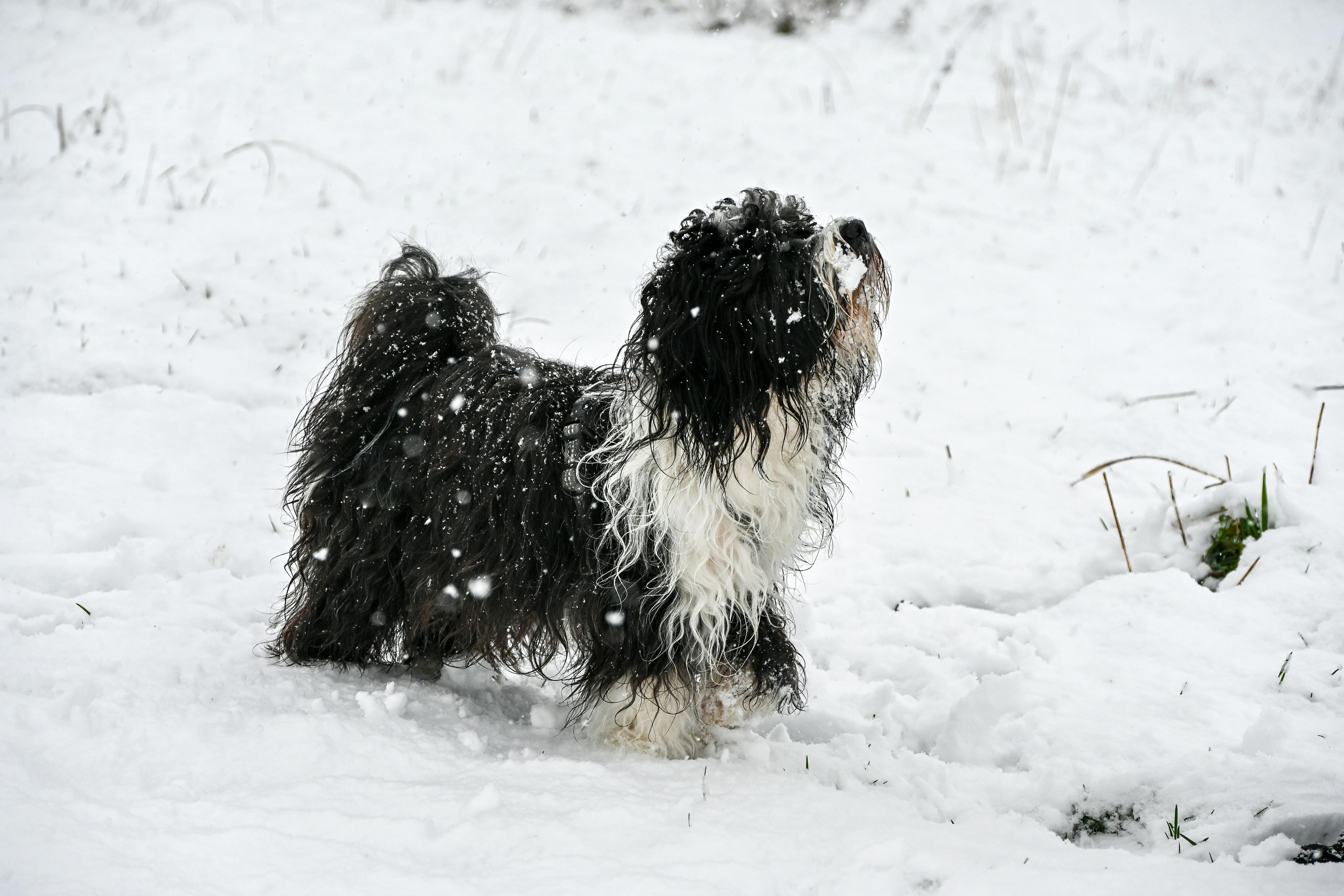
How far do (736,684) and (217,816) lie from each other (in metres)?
1.48

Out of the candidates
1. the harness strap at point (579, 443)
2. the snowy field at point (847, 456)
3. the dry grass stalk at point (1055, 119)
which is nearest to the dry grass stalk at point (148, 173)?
the snowy field at point (847, 456)

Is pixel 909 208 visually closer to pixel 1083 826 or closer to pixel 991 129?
pixel 991 129

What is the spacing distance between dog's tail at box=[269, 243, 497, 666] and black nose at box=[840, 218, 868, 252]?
1.34 meters

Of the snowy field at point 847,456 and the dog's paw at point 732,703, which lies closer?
the snowy field at point 847,456

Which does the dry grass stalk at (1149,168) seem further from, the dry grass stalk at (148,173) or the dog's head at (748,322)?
the dry grass stalk at (148,173)

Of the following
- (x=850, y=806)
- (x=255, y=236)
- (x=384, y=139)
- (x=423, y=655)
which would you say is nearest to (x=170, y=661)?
(x=423, y=655)

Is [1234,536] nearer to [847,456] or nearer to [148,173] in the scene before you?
[847,456]

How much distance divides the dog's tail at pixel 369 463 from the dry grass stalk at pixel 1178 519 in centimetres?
298

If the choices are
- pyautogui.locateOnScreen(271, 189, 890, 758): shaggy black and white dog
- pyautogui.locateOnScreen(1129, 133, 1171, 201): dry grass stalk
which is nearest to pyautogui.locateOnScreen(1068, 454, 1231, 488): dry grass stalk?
pyautogui.locateOnScreen(271, 189, 890, 758): shaggy black and white dog

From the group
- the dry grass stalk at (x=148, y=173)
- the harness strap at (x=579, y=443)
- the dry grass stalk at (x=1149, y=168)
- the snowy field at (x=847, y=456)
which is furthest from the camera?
the dry grass stalk at (x=1149, y=168)

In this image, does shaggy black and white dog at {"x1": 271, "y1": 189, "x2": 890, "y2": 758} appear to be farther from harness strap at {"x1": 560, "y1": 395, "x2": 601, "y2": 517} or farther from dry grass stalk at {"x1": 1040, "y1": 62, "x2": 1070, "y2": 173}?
dry grass stalk at {"x1": 1040, "y1": 62, "x2": 1070, "y2": 173}

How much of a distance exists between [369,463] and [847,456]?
109 inches

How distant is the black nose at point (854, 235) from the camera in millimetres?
2375

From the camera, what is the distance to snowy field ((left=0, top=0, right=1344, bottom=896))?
230cm
